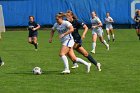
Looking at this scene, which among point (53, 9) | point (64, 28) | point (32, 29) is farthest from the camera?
point (53, 9)

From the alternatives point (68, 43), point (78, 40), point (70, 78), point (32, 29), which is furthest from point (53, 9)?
point (70, 78)

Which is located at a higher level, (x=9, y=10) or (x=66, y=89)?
(x=66, y=89)

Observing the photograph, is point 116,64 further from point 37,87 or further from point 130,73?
point 37,87

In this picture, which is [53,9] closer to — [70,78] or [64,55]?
[64,55]

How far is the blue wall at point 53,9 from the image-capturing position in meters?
54.4

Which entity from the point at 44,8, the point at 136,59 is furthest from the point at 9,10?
the point at 136,59

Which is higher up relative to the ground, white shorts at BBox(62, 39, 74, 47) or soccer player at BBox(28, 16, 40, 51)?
white shorts at BBox(62, 39, 74, 47)

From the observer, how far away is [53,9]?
54719 millimetres

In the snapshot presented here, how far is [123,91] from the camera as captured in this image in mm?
11898

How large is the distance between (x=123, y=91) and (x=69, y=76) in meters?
3.30

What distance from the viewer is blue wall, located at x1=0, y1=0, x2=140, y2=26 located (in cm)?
5444

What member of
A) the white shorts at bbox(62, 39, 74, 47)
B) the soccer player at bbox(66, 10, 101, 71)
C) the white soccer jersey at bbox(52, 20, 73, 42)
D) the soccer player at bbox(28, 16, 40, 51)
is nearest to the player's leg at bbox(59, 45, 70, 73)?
the white shorts at bbox(62, 39, 74, 47)

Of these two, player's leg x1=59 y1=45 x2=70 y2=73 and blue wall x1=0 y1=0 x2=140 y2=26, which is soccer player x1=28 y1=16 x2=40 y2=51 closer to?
player's leg x1=59 y1=45 x2=70 y2=73

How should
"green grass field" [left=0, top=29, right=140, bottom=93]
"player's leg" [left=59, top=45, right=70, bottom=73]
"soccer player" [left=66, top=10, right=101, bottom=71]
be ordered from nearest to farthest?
"green grass field" [left=0, top=29, right=140, bottom=93], "player's leg" [left=59, top=45, right=70, bottom=73], "soccer player" [left=66, top=10, right=101, bottom=71]
